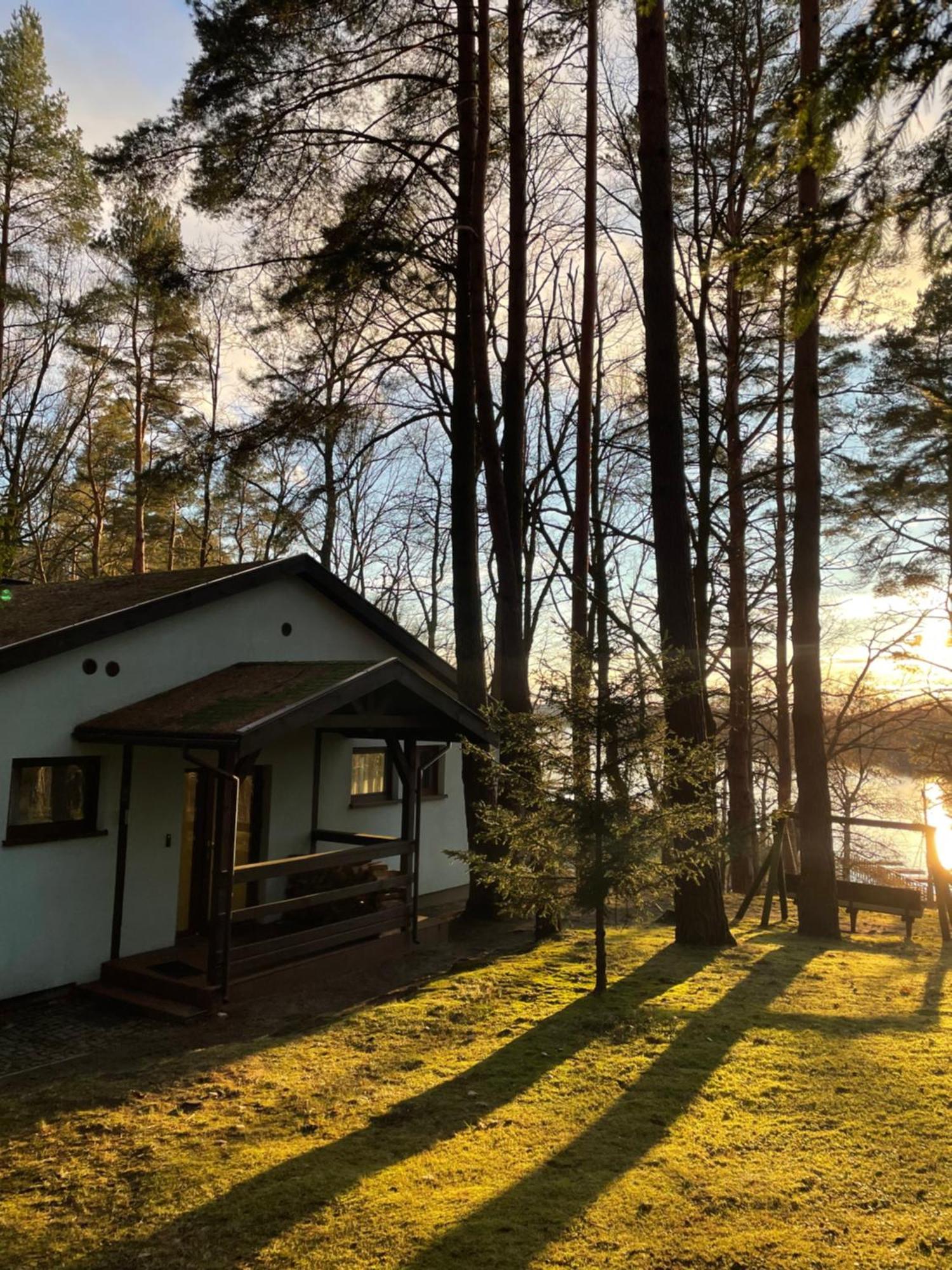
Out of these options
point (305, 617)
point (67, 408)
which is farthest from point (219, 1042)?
point (67, 408)

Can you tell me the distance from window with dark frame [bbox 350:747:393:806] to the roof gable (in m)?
1.74

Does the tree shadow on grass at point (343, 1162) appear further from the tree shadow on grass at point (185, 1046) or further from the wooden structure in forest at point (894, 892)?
the wooden structure in forest at point (894, 892)

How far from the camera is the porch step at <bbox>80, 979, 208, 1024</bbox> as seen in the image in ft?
23.5

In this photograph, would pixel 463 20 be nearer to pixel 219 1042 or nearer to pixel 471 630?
pixel 471 630

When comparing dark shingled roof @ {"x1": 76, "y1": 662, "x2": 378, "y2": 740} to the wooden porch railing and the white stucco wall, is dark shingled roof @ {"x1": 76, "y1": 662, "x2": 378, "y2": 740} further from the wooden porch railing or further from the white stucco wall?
the wooden porch railing

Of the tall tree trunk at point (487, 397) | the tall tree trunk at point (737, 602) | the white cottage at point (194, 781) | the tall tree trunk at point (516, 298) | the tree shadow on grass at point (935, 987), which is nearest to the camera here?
the tree shadow on grass at point (935, 987)

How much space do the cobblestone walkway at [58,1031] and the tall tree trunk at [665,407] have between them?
5.58 meters

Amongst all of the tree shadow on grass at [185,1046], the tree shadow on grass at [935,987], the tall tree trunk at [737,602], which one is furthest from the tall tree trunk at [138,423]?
the tree shadow on grass at [935,987]

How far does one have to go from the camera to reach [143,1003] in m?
7.45

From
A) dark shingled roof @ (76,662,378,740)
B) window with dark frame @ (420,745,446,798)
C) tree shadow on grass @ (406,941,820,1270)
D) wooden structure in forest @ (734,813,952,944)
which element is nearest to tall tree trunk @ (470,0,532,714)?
dark shingled roof @ (76,662,378,740)

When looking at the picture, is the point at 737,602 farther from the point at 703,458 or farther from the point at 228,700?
the point at 228,700

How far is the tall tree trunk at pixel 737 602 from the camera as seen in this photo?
1417cm

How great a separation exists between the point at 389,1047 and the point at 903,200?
21.2 ft

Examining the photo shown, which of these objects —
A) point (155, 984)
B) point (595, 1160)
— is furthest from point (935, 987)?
point (155, 984)
